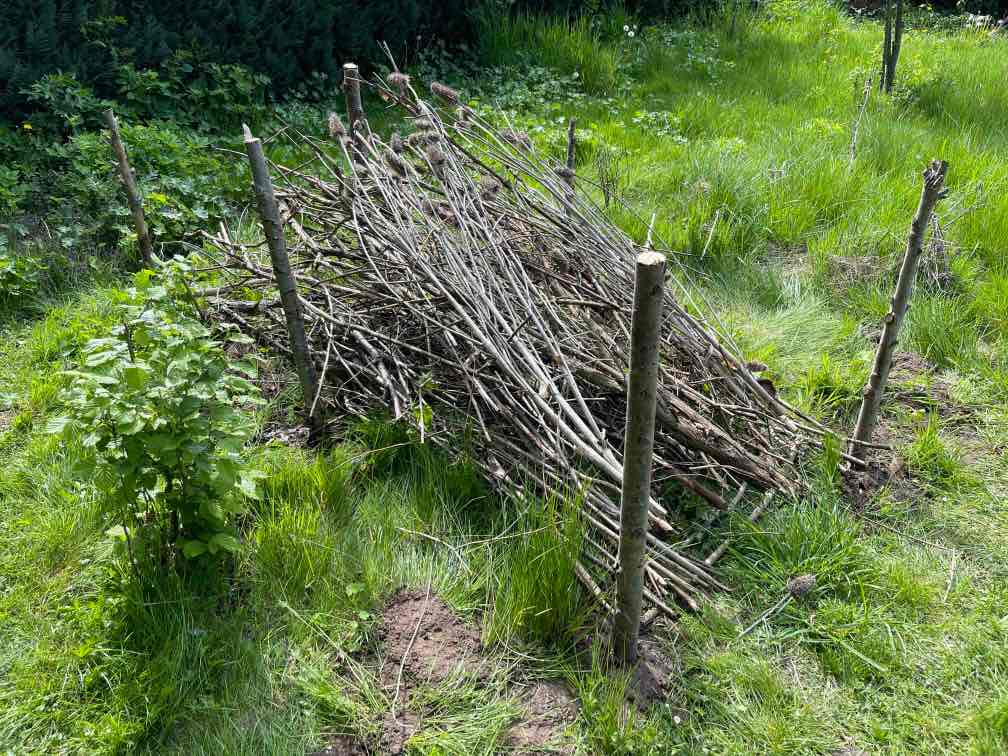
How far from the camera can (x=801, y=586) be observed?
2.54 metres

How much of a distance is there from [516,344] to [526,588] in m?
0.93

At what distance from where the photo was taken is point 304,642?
2.38 metres

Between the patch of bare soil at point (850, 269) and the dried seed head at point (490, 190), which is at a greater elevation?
the dried seed head at point (490, 190)

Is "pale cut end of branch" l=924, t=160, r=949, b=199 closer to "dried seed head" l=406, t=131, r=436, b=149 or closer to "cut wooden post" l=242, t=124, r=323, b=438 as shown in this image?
"dried seed head" l=406, t=131, r=436, b=149

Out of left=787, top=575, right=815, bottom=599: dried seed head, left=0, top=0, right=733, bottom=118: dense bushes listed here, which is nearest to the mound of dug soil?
left=787, top=575, right=815, bottom=599: dried seed head

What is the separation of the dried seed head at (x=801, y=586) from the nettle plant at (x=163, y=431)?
1781mm

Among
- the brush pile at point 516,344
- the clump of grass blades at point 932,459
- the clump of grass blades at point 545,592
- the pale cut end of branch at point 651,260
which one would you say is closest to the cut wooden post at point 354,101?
the brush pile at point 516,344

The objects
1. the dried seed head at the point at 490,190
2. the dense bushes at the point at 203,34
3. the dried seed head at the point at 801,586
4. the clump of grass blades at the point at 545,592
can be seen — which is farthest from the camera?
the dense bushes at the point at 203,34

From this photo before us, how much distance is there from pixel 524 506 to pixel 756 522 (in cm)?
85

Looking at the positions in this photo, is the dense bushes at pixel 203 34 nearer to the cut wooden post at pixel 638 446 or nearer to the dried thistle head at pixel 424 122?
the dried thistle head at pixel 424 122

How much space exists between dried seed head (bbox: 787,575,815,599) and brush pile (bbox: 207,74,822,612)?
0.23m

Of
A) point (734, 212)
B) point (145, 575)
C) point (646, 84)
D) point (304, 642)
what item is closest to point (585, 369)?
point (304, 642)

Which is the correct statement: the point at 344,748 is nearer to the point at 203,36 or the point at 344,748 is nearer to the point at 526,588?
the point at 526,588

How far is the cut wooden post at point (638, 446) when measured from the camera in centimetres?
180
